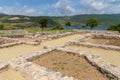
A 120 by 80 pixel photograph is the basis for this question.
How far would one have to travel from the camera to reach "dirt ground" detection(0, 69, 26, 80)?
780 centimetres

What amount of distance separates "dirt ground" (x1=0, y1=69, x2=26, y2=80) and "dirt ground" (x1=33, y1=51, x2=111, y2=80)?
186cm

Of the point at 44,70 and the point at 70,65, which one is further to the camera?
the point at 70,65

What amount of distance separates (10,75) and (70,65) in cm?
334

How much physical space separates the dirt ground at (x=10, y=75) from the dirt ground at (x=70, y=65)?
6.11 feet

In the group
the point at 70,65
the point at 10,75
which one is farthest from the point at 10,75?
the point at 70,65

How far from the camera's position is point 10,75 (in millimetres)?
8156

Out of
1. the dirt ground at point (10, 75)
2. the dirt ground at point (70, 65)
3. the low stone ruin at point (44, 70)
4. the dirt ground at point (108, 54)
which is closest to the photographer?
the low stone ruin at point (44, 70)

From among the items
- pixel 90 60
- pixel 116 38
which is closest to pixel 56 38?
pixel 116 38

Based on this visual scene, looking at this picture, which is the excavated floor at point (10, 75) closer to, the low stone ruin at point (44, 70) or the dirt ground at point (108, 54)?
the low stone ruin at point (44, 70)

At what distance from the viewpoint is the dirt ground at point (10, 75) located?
780 cm

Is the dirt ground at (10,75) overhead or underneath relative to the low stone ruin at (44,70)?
underneath

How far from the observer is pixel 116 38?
18.9 meters

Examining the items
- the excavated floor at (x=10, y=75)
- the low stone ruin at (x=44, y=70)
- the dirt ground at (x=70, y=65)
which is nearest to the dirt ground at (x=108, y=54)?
the low stone ruin at (x=44, y=70)

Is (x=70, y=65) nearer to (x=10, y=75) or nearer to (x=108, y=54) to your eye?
(x=10, y=75)
